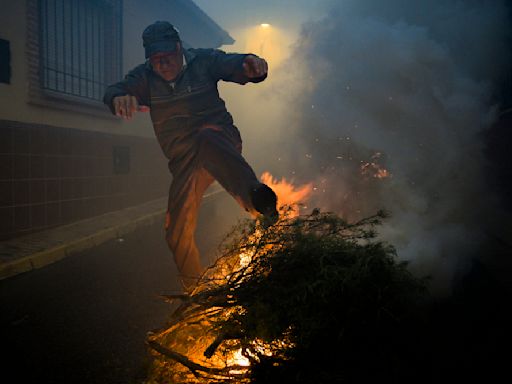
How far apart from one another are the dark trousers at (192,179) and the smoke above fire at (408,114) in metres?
2.00

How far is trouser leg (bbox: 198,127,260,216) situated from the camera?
9.70 feet

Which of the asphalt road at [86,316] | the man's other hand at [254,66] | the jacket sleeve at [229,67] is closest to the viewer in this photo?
the asphalt road at [86,316]

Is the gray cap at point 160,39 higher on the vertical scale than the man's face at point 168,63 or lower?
higher

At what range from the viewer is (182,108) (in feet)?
11.8

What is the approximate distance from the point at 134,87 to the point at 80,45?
18.7ft

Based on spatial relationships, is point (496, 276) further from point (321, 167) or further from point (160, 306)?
point (321, 167)

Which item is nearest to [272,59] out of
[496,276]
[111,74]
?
[111,74]

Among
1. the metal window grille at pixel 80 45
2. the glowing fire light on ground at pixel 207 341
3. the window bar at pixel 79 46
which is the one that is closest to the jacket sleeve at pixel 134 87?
the glowing fire light on ground at pixel 207 341

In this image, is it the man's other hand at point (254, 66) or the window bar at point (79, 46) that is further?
the window bar at point (79, 46)

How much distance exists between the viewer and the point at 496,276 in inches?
147

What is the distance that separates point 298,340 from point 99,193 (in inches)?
289

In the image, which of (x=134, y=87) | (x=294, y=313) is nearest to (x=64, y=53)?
(x=134, y=87)

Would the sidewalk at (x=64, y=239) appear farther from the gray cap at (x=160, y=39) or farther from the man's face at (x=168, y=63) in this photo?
the gray cap at (x=160, y=39)

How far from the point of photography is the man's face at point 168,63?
11.7ft
